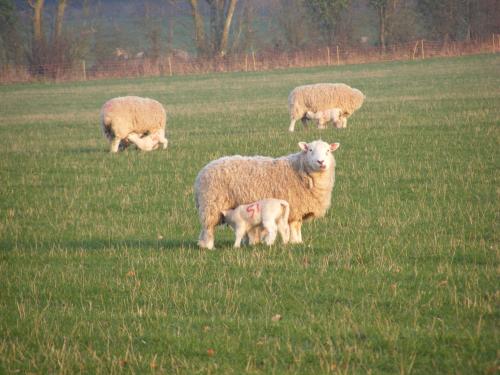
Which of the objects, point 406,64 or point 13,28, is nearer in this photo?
point 406,64

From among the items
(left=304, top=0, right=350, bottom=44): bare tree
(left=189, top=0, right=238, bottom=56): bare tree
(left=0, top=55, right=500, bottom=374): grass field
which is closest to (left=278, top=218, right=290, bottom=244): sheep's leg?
(left=0, top=55, right=500, bottom=374): grass field

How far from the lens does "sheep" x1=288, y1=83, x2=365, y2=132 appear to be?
73.9 feet

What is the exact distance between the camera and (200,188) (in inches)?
384

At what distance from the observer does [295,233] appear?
9.68m

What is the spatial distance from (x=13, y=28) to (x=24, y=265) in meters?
58.4

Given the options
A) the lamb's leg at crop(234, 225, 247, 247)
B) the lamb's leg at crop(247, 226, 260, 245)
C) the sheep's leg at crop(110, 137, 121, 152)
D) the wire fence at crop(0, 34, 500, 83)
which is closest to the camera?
the lamb's leg at crop(234, 225, 247, 247)

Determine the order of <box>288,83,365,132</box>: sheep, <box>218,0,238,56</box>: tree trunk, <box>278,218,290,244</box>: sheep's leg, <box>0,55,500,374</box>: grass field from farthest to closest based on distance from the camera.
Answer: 1. <box>218,0,238,56</box>: tree trunk
2. <box>288,83,365,132</box>: sheep
3. <box>278,218,290,244</box>: sheep's leg
4. <box>0,55,500,374</box>: grass field

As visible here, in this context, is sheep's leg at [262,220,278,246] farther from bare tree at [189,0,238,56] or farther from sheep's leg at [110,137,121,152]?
bare tree at [189,0,238,56]

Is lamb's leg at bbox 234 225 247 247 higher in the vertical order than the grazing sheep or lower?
lower

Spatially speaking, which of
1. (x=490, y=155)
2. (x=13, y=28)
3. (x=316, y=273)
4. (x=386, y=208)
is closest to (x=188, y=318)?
(x=316, y=273)

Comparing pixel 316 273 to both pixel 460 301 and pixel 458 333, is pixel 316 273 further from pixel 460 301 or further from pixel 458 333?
pixel 458 333

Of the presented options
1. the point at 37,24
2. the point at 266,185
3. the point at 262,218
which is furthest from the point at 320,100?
the point at 37,24

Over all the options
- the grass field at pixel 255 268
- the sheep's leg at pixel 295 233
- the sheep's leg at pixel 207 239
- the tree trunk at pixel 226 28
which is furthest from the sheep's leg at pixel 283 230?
the tree trunk at pixel 226 28

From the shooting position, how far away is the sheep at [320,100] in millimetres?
22531
